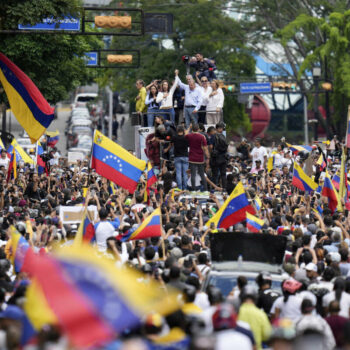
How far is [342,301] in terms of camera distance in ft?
36.1

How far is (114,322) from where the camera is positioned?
269 inches

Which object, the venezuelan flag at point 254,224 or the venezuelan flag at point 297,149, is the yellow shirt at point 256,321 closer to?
the venezuelan flag at point 254,224

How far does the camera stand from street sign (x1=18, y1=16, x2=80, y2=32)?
76.9ft

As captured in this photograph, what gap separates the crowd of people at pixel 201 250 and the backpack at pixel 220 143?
2 cm

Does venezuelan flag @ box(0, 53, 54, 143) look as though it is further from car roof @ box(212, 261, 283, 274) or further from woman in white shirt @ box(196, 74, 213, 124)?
car roof @ box(212, 261, 283, 274)

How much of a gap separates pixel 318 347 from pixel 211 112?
16889mm

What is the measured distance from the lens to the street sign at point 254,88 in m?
49.6

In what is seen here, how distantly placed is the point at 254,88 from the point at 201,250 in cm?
3618

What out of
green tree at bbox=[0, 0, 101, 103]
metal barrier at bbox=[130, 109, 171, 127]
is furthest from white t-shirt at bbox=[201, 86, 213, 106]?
green tree at bbox=[0, 0, 101, 103]

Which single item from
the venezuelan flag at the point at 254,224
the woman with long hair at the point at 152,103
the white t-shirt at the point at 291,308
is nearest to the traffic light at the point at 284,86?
the woman with long hair at the point at 152,103

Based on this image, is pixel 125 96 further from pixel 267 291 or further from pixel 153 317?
pixel 153 317

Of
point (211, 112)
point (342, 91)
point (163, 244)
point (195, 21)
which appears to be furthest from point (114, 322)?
point (195, 21)

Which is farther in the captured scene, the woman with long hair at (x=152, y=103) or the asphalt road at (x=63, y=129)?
the asphalt road at (x=63, y=129)

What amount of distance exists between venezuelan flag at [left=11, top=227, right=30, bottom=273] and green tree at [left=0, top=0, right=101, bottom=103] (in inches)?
407
